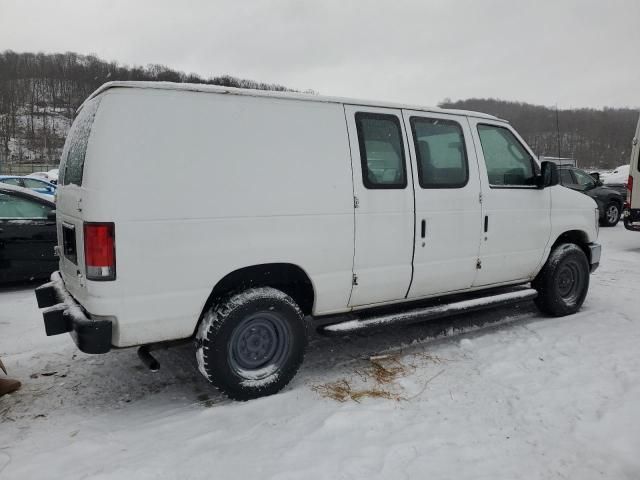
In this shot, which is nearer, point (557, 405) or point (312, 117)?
point (557, 405)

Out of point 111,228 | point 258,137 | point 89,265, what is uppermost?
point 258,137

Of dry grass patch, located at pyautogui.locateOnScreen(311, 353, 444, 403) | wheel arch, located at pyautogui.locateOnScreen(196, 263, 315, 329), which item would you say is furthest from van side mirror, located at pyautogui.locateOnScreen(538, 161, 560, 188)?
wheel arch, located at pyautogui.locateOnScreen(196, 263, 315, 329)

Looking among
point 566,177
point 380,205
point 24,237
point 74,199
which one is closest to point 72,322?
point 74,199

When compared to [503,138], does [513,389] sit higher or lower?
lower

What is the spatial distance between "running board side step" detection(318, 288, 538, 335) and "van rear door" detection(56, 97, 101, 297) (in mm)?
1809

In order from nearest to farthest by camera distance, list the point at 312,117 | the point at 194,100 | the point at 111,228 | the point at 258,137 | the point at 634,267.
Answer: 1. the point at 111,228
2. the point at 194,100
3. the point at 258,137
4. the point at 312,117
5. the point at 634,267

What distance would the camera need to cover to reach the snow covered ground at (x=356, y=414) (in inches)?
104

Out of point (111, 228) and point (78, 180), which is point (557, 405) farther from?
point (78, 180)

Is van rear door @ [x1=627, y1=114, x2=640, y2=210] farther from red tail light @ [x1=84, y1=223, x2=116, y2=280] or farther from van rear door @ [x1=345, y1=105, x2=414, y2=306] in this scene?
red tail light @ [x1=84, y1=223, x2=116, y2=280]

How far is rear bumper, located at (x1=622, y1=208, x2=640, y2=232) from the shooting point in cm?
968

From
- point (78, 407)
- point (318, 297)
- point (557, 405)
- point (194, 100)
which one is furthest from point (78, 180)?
point (557, 405)

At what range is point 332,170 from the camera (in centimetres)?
360

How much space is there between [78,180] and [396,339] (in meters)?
3.09

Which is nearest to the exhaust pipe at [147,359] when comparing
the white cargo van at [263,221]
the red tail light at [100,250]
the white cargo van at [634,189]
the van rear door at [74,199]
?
the white cargo van at [263,221]
